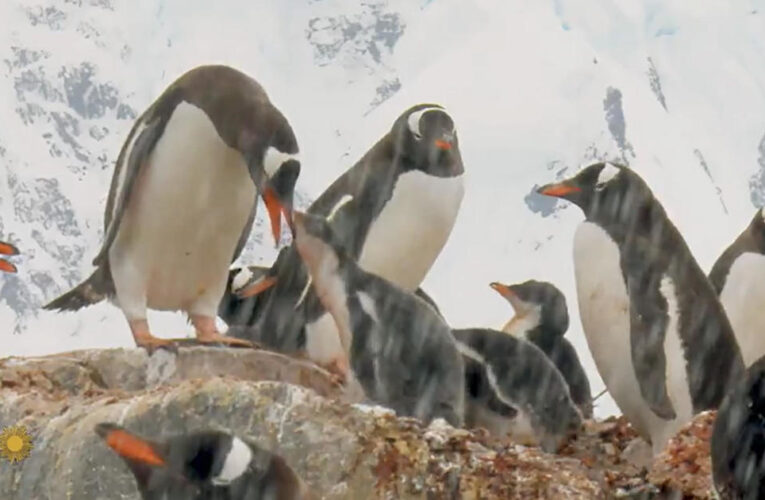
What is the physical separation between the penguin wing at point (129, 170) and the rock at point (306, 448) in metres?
1.48

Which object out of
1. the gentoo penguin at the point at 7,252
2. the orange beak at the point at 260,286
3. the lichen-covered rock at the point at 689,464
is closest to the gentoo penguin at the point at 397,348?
the lichen-covered rock at the point at 689,464

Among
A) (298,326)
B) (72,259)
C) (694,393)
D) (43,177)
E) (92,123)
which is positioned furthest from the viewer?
(92,123)

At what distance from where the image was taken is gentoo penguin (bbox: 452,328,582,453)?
5586 millimetres

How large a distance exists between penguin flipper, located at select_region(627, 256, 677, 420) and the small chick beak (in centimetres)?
245

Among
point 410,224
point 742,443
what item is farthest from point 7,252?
point 742,443

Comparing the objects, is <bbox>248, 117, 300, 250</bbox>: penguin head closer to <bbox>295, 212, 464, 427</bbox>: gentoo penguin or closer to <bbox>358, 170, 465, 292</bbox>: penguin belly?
<bbox>295, 212, 464, 427</bbox>: gentoo penguin

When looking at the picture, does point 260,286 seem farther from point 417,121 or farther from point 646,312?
point 646,312

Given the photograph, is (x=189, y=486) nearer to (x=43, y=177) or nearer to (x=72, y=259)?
(x=72, y=259)

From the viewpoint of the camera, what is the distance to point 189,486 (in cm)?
360

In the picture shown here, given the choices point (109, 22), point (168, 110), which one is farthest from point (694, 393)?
point (109, 22)

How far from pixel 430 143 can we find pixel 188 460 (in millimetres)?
3290

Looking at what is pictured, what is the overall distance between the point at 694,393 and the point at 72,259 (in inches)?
4796

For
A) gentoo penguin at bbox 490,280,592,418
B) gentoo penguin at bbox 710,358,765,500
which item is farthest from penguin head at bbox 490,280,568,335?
gentoo penguin at bbox 710,358,765,500

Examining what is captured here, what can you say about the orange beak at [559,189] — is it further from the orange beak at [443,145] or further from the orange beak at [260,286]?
the orange beak at [260,286]
